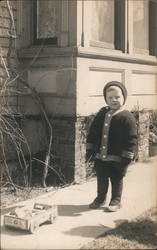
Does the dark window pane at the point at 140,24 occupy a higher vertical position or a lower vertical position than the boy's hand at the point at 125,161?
higher

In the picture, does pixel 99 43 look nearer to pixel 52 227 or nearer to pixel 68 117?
pixel 68 117

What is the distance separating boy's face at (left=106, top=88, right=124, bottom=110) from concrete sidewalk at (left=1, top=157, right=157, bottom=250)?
125cm

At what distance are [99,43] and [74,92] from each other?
100 cm

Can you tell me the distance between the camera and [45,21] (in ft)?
24.4

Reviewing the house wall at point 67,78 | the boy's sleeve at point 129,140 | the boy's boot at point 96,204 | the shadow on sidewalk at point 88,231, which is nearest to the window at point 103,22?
the house wall at point 67,78

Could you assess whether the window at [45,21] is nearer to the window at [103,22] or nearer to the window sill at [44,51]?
the window sill at [44,51]

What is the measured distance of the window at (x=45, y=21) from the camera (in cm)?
730

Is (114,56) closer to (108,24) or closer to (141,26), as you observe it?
(108,24)

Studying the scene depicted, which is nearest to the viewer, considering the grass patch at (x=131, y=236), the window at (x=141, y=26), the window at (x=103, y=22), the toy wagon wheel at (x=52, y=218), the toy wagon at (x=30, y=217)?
the grass patch at (x=131, y=236)

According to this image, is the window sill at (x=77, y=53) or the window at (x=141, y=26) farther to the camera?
the window at (x=141, y=26)

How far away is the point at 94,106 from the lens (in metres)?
7.33

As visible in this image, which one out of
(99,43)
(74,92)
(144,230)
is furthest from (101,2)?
(144,230)

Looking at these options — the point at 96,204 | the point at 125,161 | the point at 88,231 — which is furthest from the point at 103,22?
the point at 88,231

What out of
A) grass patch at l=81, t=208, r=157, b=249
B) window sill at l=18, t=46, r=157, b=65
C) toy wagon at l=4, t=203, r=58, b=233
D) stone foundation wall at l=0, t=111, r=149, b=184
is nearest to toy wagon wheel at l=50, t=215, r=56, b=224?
toy wagon at l=4, t=203, r=58, b=233
